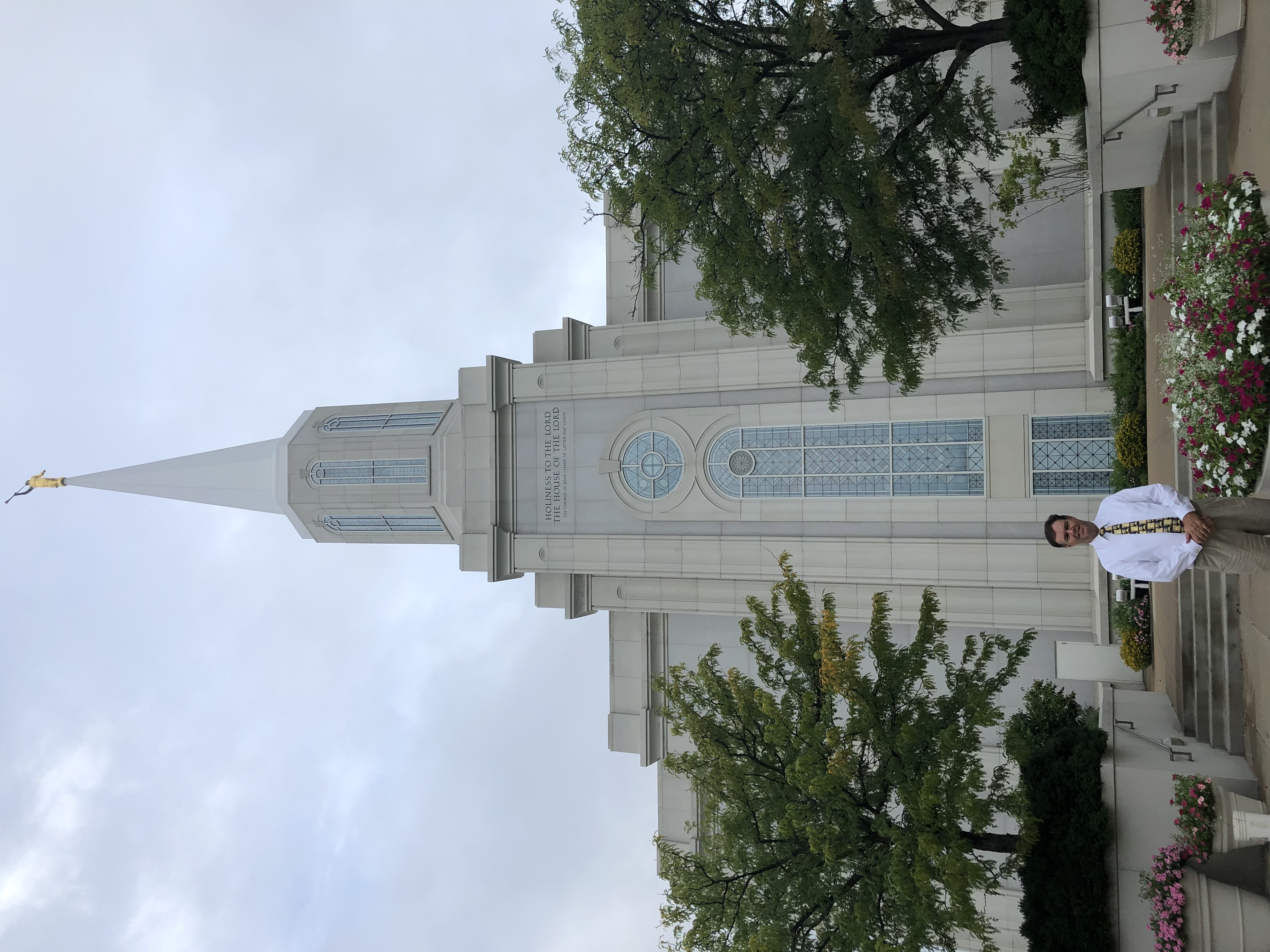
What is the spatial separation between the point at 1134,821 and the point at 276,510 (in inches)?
800

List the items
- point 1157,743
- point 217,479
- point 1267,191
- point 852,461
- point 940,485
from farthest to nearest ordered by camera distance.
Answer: point 217,479 → point 852,461 → point 940,485 → point 1157,743 → point 1267,191

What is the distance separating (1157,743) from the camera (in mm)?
11938

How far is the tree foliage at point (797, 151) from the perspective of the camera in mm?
11000

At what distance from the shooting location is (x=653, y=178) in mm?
11648

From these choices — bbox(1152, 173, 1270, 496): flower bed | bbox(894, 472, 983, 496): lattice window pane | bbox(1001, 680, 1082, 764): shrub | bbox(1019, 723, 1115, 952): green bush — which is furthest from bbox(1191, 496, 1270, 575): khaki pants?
bbox(894, 472, 983, 496): lattice window pane

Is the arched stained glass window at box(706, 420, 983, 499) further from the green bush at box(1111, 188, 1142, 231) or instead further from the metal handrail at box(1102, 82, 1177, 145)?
the metal handrail at box(1102, 82, 1177, 145)

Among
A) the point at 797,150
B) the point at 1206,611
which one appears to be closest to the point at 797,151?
the point at 797,150

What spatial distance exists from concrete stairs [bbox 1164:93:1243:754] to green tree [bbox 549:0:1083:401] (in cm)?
184

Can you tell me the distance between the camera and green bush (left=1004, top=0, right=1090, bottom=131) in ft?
35.6

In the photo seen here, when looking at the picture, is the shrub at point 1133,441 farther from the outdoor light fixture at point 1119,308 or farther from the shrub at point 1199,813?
the shrub at point 1199,813

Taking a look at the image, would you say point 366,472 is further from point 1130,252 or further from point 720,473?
point 1130,252

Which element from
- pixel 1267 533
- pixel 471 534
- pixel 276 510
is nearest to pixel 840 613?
pixel 471 534

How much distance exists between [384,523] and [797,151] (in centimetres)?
1555

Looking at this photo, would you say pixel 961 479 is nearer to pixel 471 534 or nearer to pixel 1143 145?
pixel 1143 145
